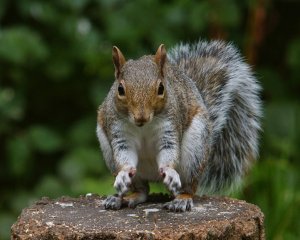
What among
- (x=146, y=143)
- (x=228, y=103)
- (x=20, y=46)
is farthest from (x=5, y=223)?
(x=146, y=143)

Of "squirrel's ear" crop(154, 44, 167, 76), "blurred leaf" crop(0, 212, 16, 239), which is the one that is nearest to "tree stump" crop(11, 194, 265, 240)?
"squirrel's ear" crop(154, 44, 167, 76)

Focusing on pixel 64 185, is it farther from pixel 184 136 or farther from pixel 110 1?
pixel 184 136

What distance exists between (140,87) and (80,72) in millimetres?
1716

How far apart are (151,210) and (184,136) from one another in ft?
0.74

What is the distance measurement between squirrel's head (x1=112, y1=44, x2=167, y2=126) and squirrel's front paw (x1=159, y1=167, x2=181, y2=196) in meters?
0.16

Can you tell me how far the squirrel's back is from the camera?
9.16 feet

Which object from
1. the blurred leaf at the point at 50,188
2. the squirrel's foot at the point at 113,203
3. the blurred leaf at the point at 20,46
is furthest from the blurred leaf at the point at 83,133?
the squirrel's foot at the point at 113,203

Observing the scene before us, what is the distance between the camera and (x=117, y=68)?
2.38 metres

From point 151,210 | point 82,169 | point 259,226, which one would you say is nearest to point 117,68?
point 151,210

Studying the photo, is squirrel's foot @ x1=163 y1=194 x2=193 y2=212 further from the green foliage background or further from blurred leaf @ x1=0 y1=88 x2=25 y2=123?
blurred leaf @ x1=0 y1=88 x2=25 y2=123

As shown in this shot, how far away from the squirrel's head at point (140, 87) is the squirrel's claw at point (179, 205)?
10.0 inches

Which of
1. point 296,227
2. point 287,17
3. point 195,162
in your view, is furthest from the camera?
point 287,17

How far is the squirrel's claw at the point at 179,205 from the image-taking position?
2.38 meters

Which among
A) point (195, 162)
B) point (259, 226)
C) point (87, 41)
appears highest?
point (87, 41)
